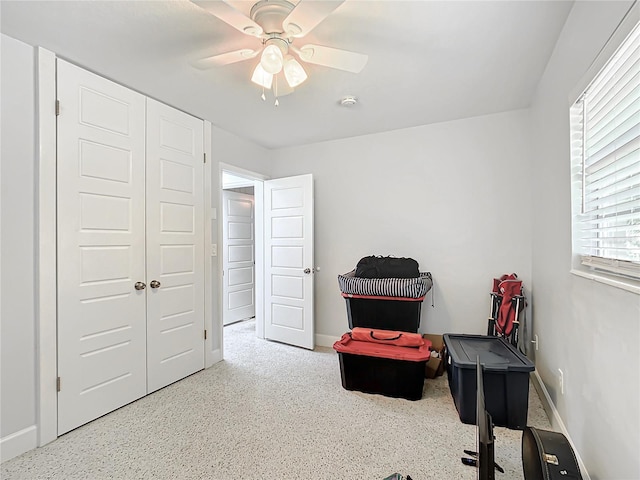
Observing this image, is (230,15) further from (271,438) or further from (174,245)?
(271,438)

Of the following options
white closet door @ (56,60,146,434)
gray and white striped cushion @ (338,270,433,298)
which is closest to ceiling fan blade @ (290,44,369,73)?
white closet door @ (56,60,146,434)

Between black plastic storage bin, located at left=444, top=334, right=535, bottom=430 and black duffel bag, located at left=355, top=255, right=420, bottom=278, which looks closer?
black plastic storage bin, located at left=444, top=334, right=535, bottom=430

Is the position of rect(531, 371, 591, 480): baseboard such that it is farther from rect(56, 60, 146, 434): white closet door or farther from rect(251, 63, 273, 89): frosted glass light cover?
rect(56, 60, 146, 434): white closet door

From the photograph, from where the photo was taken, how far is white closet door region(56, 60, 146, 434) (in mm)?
2236

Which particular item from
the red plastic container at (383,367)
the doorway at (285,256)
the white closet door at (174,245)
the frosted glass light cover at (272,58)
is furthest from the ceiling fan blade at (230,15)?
the red plastic container at (383,367)

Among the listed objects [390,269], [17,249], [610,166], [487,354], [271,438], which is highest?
[610,166]

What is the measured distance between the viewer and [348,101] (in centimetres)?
289

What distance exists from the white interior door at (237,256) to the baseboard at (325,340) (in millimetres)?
1723

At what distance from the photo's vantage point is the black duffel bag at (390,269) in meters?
3.25

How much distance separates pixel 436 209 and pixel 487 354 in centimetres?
159

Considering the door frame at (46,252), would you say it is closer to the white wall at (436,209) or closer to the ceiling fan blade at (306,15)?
the ceiling fan blade at (306,15)

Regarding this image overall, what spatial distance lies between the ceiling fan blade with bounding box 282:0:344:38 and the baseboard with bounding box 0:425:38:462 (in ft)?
8.93

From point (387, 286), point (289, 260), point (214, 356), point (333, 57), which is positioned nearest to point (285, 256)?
point (289, 260)

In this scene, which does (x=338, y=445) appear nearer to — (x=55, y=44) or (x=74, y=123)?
(x=74, y=123)
